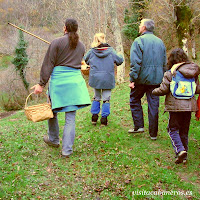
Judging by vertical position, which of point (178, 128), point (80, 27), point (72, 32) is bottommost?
point (178, 128)

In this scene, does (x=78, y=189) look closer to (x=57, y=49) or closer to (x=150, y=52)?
(x=57, y=49)

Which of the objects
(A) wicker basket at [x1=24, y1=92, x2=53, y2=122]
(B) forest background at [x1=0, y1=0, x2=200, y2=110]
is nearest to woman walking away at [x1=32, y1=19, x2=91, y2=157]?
(A) wicker basket at [x1=24, y1=92, x2=53, y2=122]

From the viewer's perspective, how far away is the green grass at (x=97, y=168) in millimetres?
3896

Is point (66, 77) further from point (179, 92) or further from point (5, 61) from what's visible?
point (5, 61)

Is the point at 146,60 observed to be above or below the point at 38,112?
above

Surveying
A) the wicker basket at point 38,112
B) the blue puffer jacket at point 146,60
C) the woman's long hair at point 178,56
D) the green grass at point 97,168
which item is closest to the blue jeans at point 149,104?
the blue puffer jacket at point 146,60

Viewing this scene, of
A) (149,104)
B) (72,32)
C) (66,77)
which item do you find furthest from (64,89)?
(149,104)

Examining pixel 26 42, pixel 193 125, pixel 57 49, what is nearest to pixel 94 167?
pixel 57 49

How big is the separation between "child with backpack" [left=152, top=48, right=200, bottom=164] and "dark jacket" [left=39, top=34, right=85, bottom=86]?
1.55 m

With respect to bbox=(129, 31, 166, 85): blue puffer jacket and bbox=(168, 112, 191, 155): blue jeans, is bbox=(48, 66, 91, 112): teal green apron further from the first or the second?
bbox=(168, 112, 191, 155): blue jeans

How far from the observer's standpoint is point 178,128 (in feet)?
15.4

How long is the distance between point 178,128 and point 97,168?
4.88 feet

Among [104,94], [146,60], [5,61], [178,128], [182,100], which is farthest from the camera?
[5,61]

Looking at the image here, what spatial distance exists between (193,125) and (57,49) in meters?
4.06
